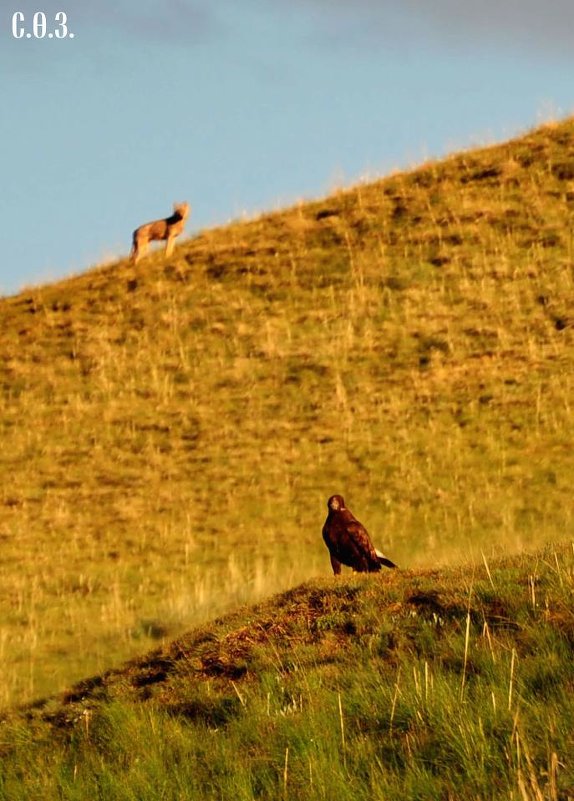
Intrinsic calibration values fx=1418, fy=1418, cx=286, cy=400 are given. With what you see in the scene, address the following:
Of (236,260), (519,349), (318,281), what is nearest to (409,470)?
(519,349)

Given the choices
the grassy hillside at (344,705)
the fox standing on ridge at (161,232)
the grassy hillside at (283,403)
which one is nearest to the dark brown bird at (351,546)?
the grassy hillside at (344,705)

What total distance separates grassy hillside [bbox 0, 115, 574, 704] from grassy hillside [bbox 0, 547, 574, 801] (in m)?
6.02

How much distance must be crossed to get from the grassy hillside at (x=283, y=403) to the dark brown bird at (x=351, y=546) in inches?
159

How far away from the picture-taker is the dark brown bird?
13156mm

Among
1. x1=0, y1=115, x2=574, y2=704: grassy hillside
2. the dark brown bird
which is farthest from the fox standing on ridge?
the dark brown bird

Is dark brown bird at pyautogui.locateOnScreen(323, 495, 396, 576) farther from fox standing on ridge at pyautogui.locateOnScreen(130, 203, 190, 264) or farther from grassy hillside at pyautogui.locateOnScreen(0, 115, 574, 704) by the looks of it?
fox standing on ridge at pyautogui.locateOnScreen(130, 203, 190, 264)

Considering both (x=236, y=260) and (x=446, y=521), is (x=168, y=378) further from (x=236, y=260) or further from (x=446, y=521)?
(x=446, y=521)

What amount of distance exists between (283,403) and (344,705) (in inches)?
878

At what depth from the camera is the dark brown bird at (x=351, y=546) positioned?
13156 millimetres

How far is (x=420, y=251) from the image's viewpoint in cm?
3775

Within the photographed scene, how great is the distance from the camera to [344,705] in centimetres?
887

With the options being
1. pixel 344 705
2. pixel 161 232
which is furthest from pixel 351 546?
pixel 161 232

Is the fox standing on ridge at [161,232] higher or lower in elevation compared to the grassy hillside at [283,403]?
Answer: higher

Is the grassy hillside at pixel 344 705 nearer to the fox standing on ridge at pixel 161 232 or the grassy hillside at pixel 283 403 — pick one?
the grassy hillside at pixel 283 403
